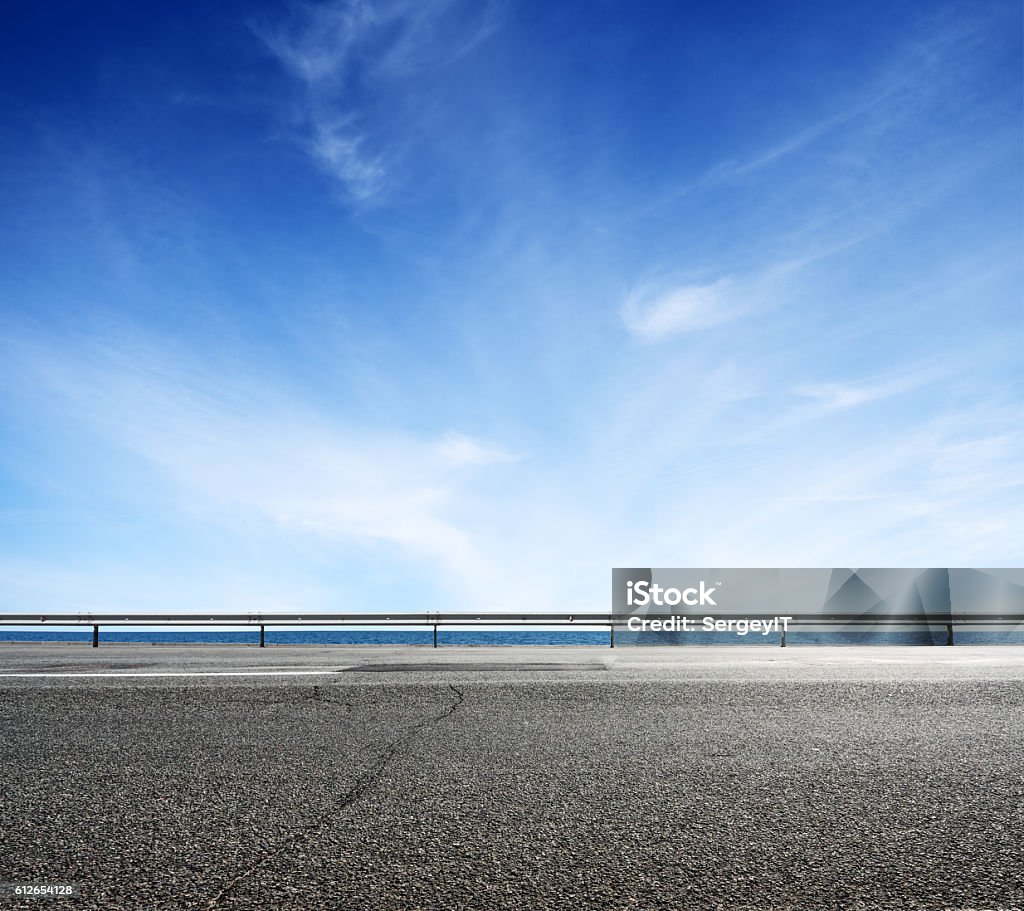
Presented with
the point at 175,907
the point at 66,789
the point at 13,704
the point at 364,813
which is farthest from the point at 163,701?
the point at 175,907

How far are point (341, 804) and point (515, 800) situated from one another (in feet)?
2.72

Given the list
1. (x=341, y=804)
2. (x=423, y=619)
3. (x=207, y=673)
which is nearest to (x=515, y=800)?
(x=341, y=804)

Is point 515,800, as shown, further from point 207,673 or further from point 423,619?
point 423,619

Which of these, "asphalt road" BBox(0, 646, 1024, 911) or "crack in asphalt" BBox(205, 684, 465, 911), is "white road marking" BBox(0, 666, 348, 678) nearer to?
"asphalt road" BBox(0, 646, 1024, 911)

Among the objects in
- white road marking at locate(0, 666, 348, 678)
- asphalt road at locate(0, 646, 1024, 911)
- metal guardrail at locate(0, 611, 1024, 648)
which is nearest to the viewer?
asphalt road at locate(0, 646, 1024, 911)

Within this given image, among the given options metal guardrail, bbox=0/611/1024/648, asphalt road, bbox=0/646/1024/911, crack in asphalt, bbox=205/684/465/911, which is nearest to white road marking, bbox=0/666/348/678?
asphalt road, bbox=0/646/1024/911

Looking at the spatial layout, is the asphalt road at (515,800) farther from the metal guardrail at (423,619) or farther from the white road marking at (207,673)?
the metal guardrail at (423,619)

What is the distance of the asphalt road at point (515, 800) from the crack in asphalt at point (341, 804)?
0.05 ft

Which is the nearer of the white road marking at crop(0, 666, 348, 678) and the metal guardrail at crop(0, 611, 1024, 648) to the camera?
the white road marking at crop(0, 666, 348, 678)

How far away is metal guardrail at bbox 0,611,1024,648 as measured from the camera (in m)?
20.0

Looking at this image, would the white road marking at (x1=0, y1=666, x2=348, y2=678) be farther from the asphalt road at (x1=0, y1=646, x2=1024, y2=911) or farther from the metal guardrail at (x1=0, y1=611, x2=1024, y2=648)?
the metal guardrail at (x1=0, y1=611, x2=1024, y2=648)

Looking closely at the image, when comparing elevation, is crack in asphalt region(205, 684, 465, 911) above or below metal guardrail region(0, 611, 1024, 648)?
above

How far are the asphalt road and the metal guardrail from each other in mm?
14389

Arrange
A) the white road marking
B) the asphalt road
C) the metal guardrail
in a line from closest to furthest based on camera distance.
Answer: the asphalt road < the white road marking < the metal guardrail
